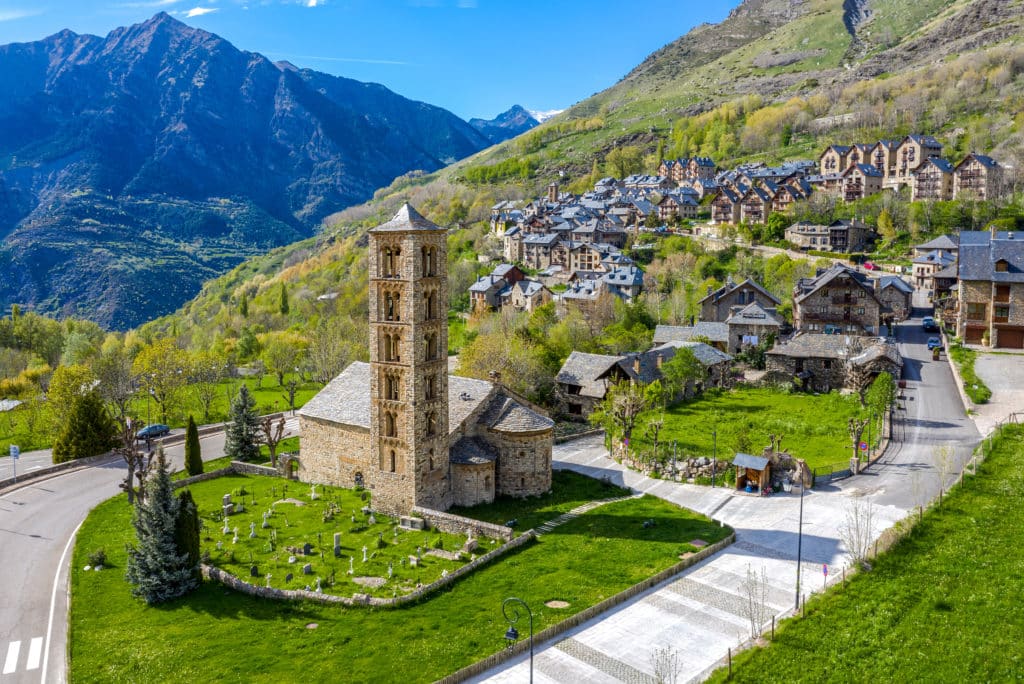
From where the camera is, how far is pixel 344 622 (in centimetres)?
3119

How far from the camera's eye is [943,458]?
4203cm

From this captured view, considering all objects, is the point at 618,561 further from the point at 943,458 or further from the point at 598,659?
the point at 943,458

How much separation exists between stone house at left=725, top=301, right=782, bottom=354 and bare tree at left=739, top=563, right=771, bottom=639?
50314 mm

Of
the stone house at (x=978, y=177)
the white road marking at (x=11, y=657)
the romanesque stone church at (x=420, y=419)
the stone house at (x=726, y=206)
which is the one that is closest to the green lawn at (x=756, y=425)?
the romanesque stone church at (x=420, y=419)

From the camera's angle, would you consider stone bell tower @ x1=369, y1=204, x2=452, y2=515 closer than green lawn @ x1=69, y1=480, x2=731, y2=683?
No

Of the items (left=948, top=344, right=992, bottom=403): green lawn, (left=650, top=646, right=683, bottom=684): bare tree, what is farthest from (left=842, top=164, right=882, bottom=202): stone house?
(left=650, top=646, right=683, bottom=684): bare tree

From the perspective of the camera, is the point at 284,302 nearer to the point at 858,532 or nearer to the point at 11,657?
the point at 11,657

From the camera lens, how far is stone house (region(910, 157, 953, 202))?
12950cm

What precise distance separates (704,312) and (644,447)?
42.4 meters

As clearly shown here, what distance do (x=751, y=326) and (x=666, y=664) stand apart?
199ft

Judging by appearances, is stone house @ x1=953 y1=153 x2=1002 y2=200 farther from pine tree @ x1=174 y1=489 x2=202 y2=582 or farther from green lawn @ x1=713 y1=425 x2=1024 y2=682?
pine tree @ x1=174 y1=489 x2=202 y2=582

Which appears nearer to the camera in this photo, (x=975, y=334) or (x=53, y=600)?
(x=53, y=600)

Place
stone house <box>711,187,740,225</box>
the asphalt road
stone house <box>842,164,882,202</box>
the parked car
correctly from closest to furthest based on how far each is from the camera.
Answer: the asphalt road
the parked car
stone house <box>842,164,882,202</box>
stone house <box>711,187,740,225</box>

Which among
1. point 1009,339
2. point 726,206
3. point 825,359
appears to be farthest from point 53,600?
point 726,206
